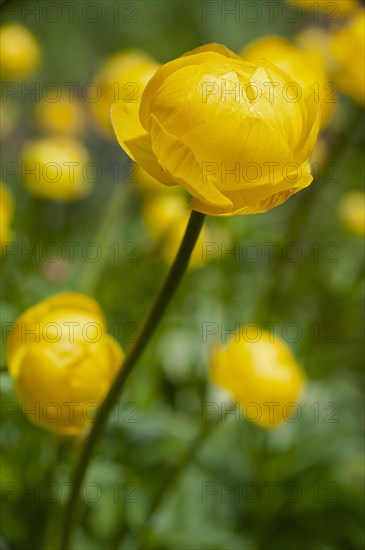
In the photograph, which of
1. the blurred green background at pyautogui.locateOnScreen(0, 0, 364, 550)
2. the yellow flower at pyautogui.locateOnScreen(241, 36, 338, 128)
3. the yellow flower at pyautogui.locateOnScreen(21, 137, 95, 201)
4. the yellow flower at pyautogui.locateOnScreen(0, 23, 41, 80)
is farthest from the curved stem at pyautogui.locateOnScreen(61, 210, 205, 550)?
the yellow flower at pyautogui.locateOnScreen(0, 23, 41, 80)

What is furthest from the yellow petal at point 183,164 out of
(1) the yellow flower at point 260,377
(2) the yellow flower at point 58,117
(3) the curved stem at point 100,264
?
(2) the yellow flower at point 58,117

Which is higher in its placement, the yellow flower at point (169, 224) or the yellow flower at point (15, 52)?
the yellow flower at point (15, 52)

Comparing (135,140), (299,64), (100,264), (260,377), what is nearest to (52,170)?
(100,264)

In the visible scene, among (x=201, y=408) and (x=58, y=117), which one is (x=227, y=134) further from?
(x=58, y=117)

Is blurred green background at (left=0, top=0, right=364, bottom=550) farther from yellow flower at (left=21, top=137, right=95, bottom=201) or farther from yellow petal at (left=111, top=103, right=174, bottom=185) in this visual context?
yellow petal at (left=111, top=103, right=174, bottom=185)

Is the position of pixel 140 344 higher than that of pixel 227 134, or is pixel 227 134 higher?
pixel 227 134

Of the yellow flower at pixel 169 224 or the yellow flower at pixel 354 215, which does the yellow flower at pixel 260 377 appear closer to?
the yellow flower at pixel 169 224
